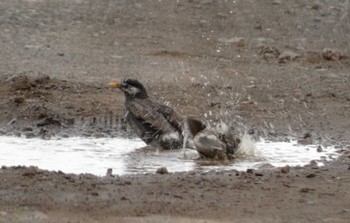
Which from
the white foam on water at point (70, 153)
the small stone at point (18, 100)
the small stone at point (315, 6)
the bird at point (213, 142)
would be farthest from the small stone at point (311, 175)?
the small stone at point (315, 6)

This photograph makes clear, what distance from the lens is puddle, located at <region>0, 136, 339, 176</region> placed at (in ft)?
31.9

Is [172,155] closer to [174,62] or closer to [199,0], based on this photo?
[174,62]

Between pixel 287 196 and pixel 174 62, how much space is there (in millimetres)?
7506

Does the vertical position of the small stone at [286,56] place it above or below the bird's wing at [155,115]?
above

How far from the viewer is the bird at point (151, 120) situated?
1116cm

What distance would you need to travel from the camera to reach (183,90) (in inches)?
533

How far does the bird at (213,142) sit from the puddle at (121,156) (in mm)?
103

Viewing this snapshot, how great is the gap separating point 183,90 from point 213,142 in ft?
10.9

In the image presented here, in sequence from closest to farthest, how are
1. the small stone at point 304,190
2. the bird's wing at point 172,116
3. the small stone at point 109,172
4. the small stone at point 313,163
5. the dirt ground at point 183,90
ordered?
the dirt ground at point 183,90, the small stone at point 304,190, the small stone at point 109,172, the small stone at point 313,163, the bird's wing at point 172,116

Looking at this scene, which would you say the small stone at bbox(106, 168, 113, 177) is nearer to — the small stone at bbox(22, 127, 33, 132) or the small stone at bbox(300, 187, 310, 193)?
the small stone at bbox(300, 187, 310, 193)

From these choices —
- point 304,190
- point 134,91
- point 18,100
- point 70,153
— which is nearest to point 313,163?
point 304,190

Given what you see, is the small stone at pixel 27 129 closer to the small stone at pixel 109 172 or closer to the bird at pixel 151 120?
the bird at pixel 151 120

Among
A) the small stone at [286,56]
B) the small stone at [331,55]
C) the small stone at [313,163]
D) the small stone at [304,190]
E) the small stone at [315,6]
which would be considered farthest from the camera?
the small stone at [315,6]

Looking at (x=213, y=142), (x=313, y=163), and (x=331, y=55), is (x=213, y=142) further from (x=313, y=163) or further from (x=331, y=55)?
(x=331, y=55)
